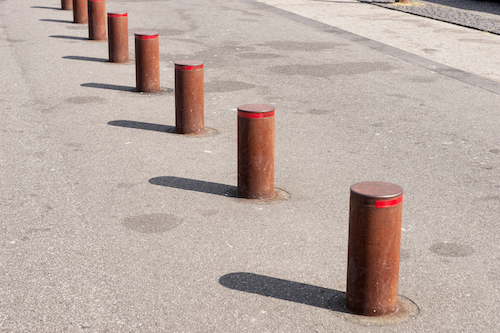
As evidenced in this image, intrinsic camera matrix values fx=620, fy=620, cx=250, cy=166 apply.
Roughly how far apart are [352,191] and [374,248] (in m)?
0.40

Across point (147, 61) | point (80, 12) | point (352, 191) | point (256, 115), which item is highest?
point (80, 12)

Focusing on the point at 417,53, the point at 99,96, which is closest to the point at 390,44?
the point at 417,53

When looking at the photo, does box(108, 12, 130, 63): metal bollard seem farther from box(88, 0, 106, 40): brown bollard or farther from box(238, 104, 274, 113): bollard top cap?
box(238, 104, 274, 113): bollard top cap

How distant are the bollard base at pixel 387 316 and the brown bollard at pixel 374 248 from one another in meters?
0.03

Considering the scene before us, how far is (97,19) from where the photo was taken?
14.7 meters

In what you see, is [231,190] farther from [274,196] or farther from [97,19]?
[97,19]

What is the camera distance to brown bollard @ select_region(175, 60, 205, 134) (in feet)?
25.6

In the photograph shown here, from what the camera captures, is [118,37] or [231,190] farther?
[118,37]

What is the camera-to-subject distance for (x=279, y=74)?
11750mm

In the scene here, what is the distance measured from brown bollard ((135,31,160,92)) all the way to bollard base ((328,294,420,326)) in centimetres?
646

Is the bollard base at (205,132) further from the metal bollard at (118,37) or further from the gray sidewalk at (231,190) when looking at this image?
the metal bollard at (118,37)

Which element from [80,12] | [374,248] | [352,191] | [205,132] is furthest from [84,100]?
[80,12]

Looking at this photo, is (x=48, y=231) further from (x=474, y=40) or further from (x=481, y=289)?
(x=474, y=40)

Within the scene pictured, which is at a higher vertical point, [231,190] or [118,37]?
[118,37]
